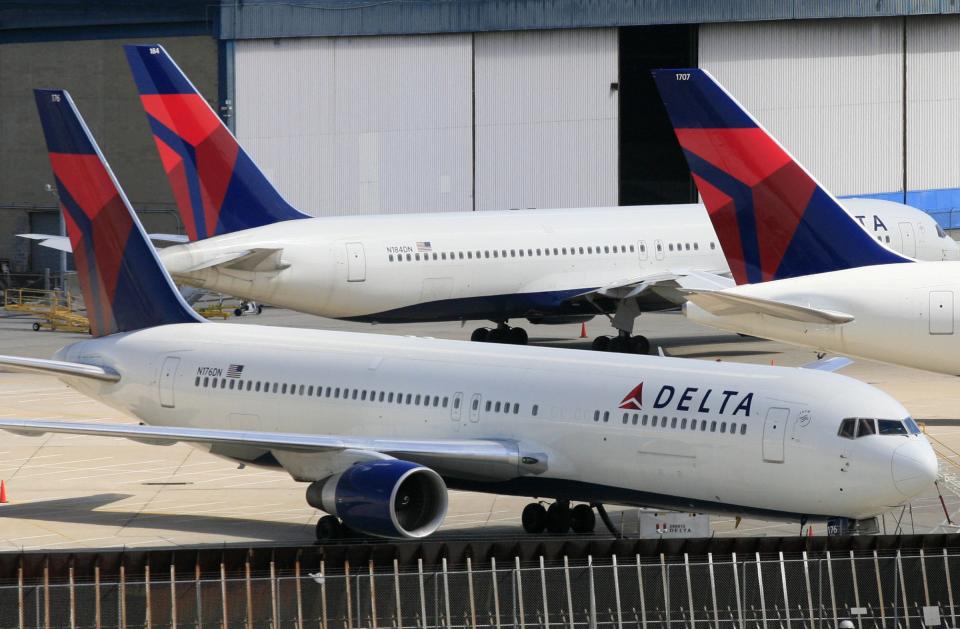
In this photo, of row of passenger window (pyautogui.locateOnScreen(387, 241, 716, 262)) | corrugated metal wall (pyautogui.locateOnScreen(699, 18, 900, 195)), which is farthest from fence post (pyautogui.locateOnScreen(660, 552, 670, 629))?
corrugated metal wall (pyautogui.locateOnScreen(699, 18, 900, 195))

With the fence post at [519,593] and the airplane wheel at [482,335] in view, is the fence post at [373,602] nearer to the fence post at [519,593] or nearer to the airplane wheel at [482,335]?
the fence post at [519,593]

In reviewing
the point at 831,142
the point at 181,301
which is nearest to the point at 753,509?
the point at 181,301

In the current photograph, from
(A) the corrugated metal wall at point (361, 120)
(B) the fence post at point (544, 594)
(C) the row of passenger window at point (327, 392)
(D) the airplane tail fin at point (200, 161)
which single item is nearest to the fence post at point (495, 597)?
(B) the fence post at point (544, 594)

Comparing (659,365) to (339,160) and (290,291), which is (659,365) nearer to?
(290,291)

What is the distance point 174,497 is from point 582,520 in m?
9.16

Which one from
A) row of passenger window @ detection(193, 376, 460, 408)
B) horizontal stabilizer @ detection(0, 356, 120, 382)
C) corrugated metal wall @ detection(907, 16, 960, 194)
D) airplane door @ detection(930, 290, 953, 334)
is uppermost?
corrugated metal wall @ detection(907, 16, 960, 194)

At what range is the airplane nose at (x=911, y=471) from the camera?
24.0 metres

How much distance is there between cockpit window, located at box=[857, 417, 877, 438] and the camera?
24339 millimetres

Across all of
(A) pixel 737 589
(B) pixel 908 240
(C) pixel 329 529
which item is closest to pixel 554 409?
(C) pixel 329 529

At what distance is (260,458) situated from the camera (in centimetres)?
2936

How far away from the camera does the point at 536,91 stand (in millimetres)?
71375

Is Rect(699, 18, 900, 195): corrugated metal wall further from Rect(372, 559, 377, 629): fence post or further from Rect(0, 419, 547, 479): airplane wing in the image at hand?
Rect(372, 559, 377, 629): fence post

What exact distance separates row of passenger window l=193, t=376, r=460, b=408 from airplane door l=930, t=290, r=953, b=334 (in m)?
9.93

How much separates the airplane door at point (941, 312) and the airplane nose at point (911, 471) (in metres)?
8.14
